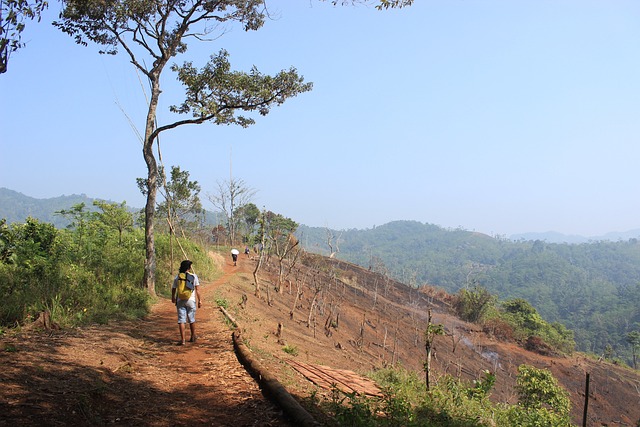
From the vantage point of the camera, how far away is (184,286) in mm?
7750

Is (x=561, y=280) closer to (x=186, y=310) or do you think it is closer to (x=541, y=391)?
(x=541, y=391)

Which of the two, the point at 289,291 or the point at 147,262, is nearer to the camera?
the point at 147,262

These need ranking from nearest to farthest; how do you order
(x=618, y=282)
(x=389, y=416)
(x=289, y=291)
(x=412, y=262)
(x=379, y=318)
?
(x=389, y=416), (x=289, y=291), (x=379, y=318), (x=618, y=282), (x=412, y=262)

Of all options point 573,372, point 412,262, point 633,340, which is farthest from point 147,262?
point 412,262

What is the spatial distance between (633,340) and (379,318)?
37491 millimetres

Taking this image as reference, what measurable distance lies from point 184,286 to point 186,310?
429 millimetres

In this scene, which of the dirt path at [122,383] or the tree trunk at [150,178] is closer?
the dirt path at [122,383]

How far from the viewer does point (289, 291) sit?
1236 inches

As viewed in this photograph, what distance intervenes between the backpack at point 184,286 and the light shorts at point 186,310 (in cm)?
8

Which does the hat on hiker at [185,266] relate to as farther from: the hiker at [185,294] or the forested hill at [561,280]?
the forested hill at [561,280]

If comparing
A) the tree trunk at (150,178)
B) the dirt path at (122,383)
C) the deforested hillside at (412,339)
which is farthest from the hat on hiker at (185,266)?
the deforested hillside at (412,339)

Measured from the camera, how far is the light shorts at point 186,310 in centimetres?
765

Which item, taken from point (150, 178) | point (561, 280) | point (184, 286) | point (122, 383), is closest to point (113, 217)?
point (150, 178)

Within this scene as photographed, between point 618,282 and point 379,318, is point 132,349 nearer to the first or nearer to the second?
point 379,318
